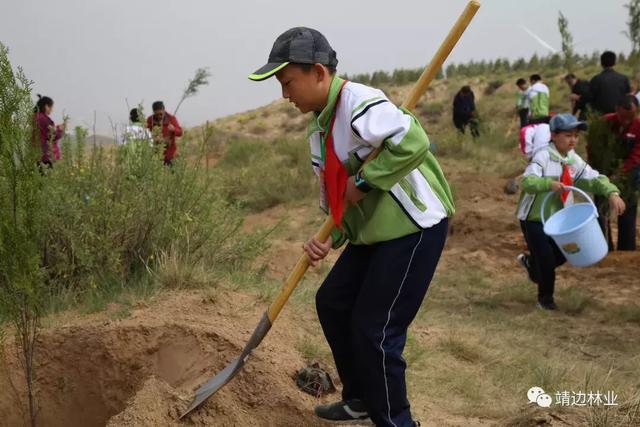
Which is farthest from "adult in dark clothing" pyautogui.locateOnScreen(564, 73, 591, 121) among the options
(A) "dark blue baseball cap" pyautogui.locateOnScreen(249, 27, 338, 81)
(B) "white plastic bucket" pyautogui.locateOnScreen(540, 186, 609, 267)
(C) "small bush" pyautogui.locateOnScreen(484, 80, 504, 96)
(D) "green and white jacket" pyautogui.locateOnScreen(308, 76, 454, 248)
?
(C) "small bush" pyautogui.locateOnScreen(484, 80, 504, 96)

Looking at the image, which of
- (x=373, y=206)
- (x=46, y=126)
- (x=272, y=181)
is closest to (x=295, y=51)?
(x=373, y=206)

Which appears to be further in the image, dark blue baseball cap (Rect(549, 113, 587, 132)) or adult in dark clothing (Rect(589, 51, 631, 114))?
adult in dark clothing (Rect(589, 51, 631, 114))

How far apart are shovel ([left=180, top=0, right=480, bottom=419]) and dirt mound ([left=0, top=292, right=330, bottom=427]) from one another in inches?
6.8

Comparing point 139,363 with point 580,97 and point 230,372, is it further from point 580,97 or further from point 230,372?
point 580,97

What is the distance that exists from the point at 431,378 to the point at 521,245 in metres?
4.68

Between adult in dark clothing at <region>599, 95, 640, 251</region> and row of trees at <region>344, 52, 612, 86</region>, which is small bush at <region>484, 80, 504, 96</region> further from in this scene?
adult in dark clothing at <region>599, 95, 640, 251</region>

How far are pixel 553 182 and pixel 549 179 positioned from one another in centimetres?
6

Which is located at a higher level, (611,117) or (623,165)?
(611,117)

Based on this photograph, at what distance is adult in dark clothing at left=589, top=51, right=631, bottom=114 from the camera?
905 centimetres

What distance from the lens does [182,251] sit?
4.73m

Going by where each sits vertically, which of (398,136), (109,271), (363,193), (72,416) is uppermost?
(398,136)

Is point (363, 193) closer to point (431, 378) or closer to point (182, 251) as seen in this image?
point (431, 378)

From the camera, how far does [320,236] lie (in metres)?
2.79

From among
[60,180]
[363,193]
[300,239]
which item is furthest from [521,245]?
[363,193]
